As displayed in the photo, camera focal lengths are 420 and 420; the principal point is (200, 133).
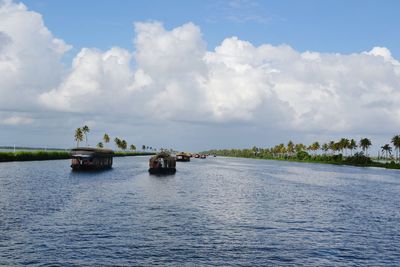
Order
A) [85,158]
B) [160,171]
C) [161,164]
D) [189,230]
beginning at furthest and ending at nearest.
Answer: [161,164], [160,171], [85,158], [189,230]

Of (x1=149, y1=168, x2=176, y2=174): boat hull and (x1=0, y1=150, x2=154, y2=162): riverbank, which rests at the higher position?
(x1=0, y1=150, x2=154, y2=162): riverbank

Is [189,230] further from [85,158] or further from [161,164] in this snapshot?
[85,158]

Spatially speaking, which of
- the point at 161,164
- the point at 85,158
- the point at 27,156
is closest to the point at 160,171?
the point at 161,164

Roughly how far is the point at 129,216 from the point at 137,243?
1392 cm

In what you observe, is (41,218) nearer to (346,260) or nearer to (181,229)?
(181,229)

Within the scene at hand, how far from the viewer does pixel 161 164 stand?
136m

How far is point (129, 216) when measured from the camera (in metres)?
50.2

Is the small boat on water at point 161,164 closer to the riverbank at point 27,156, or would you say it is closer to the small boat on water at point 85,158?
the small boat on water at point 85,158

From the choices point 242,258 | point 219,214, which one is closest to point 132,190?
A: point 219,214

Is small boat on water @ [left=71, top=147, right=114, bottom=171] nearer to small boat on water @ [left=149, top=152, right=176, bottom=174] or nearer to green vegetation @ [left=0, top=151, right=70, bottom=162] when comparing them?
small boat on water @ [left=149, top=152, right=176, bottom=174]

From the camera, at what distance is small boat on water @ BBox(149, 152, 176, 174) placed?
13298 cm

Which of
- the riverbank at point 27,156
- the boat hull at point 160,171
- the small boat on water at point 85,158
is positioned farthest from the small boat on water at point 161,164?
the riverbank at point 27,156

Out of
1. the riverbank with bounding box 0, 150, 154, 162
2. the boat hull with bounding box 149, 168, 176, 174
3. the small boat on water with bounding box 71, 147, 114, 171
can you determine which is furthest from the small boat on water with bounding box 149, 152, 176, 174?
the riverbank with bounding box 0, 150, 154, 162

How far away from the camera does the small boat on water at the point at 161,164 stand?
133 metres
